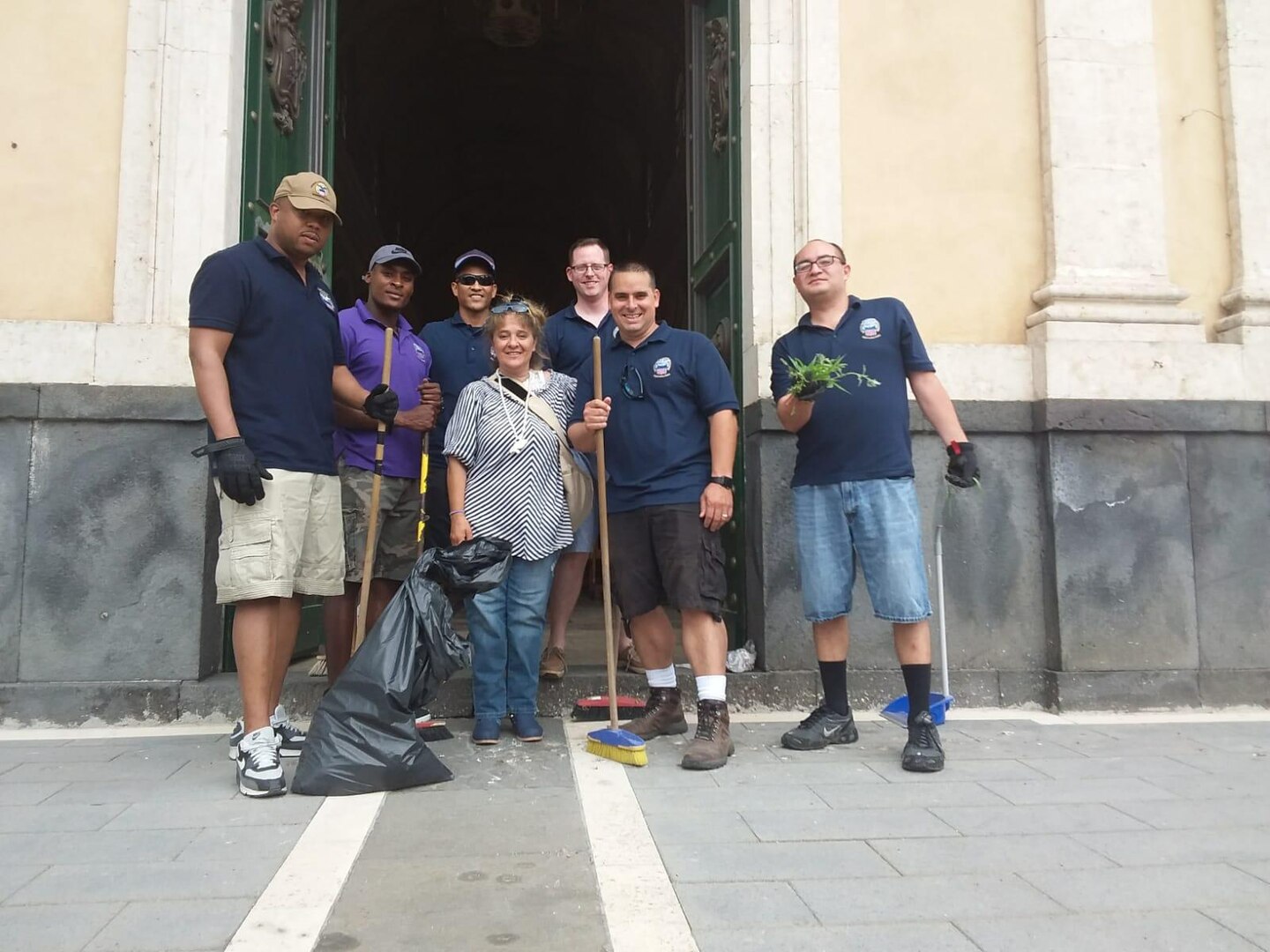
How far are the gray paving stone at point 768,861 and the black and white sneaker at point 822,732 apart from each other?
1156 mm

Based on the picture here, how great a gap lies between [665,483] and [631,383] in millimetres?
447

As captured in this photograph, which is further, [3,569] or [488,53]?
[488,53]

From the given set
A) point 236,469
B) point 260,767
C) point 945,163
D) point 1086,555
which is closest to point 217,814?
point 260,767

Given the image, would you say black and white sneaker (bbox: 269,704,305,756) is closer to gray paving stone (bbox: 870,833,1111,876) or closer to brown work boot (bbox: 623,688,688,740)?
brown work boot (bbox: 623,688,688,740)

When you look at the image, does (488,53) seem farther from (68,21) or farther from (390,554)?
(390,554)

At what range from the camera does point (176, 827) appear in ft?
9.41

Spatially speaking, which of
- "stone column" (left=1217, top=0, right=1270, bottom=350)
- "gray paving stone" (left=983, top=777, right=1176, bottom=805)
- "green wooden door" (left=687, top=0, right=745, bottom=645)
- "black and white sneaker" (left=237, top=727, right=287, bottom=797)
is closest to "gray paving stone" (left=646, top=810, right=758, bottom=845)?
"gray paving stone" (left=983, top=777, right=1176, bottom=805)

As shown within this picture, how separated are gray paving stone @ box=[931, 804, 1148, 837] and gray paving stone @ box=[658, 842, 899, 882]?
17.0 inches

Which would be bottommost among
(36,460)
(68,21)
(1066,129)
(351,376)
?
(36,460)

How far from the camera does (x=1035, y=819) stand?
296cm

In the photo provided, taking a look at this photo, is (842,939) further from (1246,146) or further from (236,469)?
(1246,146)

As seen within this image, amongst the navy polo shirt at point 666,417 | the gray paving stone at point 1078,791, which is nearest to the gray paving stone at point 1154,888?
the gray paving stone at point 1078,791

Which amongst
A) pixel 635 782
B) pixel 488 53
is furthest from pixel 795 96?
pixel 488 53

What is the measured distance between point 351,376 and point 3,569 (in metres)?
1.96
